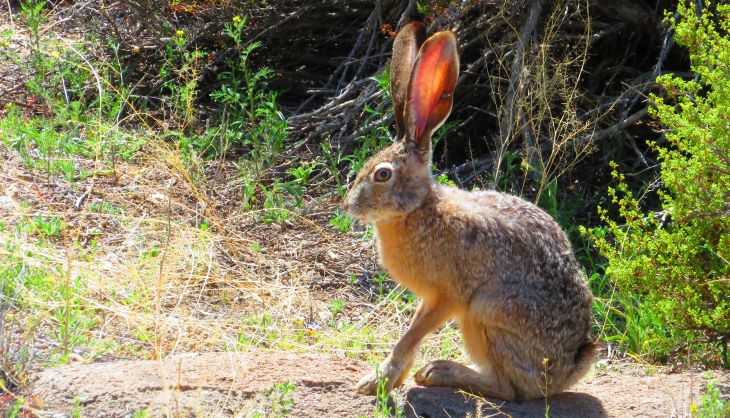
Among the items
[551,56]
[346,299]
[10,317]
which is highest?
[551,56]

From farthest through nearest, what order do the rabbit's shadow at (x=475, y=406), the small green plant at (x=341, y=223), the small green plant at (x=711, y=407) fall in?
the small green plant at (x=341, y=223) → the rabbit's shadow at (x=475, y=406) → the small green plant at (x=711, y=407)

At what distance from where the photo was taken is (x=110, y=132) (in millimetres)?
7438

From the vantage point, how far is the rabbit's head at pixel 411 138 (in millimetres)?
4594

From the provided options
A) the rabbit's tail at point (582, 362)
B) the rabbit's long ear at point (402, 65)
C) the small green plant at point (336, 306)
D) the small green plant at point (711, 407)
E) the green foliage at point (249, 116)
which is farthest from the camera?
the green foliage at point (249, 116)

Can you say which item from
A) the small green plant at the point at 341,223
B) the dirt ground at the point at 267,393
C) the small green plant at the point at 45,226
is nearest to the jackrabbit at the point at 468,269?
the dirt ground at the point at 267,393

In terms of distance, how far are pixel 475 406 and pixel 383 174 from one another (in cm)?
112

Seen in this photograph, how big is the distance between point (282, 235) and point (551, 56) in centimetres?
225

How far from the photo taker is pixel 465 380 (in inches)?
178

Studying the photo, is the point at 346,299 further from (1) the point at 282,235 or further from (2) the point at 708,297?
(2) the point at 708,297

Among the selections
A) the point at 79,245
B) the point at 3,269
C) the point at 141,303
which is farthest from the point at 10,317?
the point at 79,245

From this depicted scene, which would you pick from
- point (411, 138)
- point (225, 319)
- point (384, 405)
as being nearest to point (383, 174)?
point (411, 138)

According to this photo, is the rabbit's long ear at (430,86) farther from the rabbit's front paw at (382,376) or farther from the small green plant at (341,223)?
the small green plant at (341,223)

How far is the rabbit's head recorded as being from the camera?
459 cm

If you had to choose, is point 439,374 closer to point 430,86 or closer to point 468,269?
point 468,269
